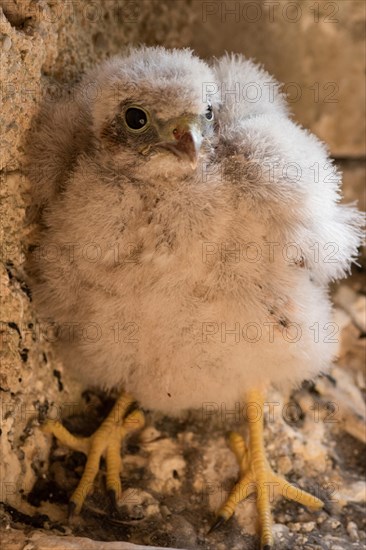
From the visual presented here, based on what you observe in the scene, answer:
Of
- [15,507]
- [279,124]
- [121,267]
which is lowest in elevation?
[15,507]

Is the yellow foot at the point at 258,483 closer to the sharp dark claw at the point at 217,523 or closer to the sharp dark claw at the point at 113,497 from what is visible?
the sharp dark claw at the point at 217,523

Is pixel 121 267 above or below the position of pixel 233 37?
below

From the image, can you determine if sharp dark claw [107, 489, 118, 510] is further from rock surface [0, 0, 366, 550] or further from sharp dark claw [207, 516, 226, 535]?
sharp dark claw [207, 516, 226, 535]

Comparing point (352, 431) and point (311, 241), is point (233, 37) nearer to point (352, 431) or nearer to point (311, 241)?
point (311, 241)

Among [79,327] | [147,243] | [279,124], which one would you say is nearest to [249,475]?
[79,327]

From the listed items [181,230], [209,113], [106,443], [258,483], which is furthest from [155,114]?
[258,483]

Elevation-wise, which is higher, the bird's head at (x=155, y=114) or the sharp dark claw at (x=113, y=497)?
the bird's head at (x=155, y=114)

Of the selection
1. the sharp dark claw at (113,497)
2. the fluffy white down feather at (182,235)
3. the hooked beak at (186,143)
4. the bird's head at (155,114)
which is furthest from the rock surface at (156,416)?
the hooked beak at (186,143)
